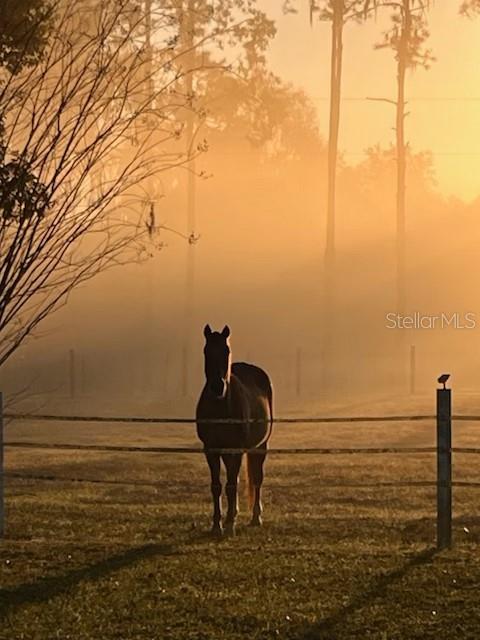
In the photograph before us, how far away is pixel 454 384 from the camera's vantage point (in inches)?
2141

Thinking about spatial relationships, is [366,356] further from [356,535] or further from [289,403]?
[356,535]

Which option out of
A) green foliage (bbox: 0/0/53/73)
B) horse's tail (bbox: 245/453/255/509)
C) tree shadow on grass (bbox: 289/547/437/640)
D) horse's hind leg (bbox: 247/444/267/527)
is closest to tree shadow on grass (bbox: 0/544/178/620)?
horse's hind leg (bbox: 247/444/267/527)

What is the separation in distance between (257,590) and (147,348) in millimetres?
51050

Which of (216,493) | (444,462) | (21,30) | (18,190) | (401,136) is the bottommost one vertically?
(216,493)

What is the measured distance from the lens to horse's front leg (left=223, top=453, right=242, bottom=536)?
48.8 ft

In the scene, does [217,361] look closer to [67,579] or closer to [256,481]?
[256,481]

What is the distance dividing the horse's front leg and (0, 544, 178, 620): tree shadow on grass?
1188mm

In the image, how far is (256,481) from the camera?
52.6ft

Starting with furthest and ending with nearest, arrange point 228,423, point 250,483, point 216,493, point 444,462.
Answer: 1. point 250,483
2. point 228,423
3. point 216,493
4. point 444,462

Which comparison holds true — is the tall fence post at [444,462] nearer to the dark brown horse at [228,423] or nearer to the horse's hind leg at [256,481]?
the dark brown horse at [228,423]

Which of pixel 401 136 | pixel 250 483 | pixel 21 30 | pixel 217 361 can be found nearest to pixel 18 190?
pixel 21 30

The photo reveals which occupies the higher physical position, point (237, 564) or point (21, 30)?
point (21, 30)

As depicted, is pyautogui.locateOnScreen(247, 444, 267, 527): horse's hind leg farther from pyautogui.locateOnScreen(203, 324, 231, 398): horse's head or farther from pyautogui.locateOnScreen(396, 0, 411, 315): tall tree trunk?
pyautogui.locateOnScreen(396, 0, 411, 315): tall tree trunk

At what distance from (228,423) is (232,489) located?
0.77 meters
